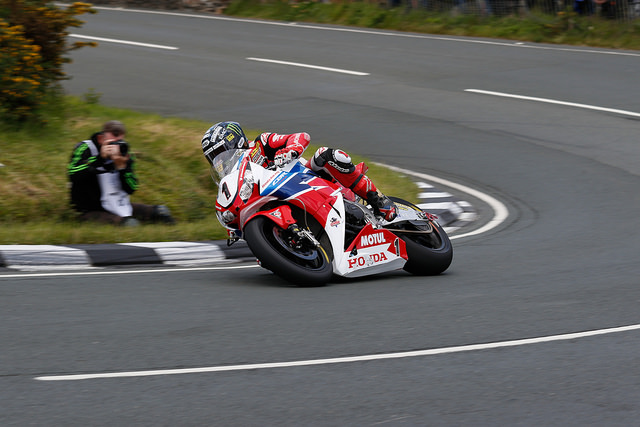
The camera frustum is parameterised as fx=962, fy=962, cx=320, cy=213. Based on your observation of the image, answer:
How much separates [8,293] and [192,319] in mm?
1688

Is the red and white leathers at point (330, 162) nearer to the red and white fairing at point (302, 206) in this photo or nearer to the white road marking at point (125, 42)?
the red and white fairing at point (302, 206)

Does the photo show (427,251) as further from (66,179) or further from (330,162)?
(66,179)

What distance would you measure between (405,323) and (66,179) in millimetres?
5794

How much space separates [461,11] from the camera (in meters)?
24.6

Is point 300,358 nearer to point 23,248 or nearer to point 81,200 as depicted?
point 23,248

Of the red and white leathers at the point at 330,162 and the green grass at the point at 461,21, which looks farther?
the green grass at the point at 461,21

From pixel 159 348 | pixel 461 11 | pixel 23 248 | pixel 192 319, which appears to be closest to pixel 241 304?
pixel 192 319

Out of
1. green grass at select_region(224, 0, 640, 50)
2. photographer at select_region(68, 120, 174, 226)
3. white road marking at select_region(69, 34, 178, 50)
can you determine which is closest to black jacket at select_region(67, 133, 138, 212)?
photographer at select_region(68, 120, 174, 226)

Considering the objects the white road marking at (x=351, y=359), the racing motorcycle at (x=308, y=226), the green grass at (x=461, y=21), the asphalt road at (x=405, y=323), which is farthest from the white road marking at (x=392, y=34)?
the white road marking at (x=351, y=359)

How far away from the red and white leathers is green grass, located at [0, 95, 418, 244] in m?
1.95

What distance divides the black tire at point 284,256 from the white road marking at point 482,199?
2846 millimetres

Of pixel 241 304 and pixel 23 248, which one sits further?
pixel 23 248

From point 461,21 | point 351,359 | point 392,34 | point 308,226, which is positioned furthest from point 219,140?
point 461,21

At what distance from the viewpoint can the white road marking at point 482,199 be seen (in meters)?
10.7
